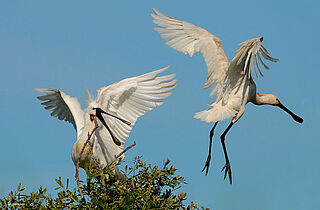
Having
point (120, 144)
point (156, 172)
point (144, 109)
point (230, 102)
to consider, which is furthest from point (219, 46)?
point (156, 172)

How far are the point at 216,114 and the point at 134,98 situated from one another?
1584 mm

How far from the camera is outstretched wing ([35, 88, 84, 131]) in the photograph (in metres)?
11.3

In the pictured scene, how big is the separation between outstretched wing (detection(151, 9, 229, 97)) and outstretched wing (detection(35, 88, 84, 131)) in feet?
7.58

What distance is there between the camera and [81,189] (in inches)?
316

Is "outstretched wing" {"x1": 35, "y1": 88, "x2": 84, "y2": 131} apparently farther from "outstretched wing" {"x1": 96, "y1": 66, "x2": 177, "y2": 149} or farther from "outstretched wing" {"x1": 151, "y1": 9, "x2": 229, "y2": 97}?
"outstretched wing" {"x1": 151, "y1": 9, "x2": 229, "y2": 97}

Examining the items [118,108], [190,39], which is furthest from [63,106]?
[190,39]

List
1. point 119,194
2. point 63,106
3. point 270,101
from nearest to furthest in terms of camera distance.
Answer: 1. point 119,194
2. point 63,106
3. point 270,101

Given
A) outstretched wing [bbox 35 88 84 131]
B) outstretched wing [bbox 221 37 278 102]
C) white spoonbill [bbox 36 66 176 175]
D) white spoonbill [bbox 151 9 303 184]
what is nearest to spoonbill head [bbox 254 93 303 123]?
white spoonbill [bbox 151 9 303 184]

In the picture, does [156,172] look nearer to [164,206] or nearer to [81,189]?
[164,206]

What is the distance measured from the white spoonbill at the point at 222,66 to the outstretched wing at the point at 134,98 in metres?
0.85

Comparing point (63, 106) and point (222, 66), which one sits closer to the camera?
point (222, 66)

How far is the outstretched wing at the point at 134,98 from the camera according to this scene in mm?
10766

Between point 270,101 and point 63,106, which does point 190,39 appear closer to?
point 270,101

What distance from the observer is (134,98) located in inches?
427
